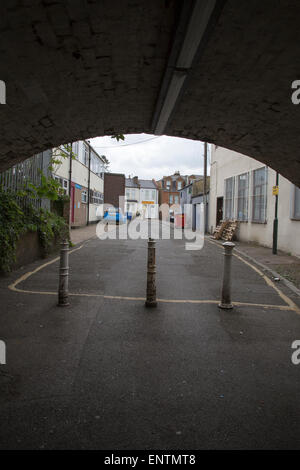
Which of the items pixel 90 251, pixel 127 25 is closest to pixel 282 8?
pixel 127 25

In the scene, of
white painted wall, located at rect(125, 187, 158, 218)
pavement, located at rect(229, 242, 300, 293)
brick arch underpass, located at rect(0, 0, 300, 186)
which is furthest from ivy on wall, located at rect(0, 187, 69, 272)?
white painted wall, located at rect(125, 187, 158, 218)

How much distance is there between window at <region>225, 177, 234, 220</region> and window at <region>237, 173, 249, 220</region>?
899 millimetres

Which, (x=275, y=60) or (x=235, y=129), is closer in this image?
(x=275, y=60)

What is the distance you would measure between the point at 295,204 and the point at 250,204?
475cm

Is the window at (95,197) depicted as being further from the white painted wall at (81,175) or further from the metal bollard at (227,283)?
the metal bollard at (227,283)

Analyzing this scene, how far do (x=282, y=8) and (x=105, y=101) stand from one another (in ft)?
7.28

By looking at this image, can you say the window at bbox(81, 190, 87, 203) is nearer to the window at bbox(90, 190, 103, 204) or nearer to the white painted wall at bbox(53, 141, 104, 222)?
the white painted wall at bbox(53, 141, 104, 222)

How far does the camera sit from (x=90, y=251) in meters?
12.7

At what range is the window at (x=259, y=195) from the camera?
49.5 feet

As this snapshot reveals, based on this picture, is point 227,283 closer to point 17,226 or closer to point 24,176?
point 17,226

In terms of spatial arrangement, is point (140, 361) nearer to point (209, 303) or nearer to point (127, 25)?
point (209, 303)

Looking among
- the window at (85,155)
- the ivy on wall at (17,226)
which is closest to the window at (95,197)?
the window at (85,155)

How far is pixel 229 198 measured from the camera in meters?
20.0

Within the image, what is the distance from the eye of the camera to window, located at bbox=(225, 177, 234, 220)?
1944 cm
